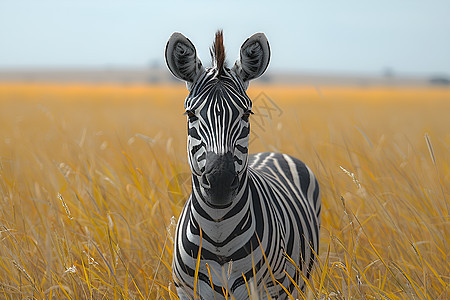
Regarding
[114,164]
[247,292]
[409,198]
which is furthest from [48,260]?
[114,164]

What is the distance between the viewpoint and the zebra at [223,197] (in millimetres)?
2057

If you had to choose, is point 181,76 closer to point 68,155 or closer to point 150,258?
point 150,258

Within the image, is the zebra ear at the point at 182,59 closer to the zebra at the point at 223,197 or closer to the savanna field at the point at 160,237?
the zebra at the point at 223,197

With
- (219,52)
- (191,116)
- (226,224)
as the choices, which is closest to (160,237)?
(226,224)

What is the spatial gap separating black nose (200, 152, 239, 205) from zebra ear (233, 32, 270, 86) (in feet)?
1.80

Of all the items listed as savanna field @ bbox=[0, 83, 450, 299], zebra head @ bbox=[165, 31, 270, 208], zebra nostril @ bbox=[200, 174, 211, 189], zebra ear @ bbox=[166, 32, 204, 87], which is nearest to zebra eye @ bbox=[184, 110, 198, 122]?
zebra head @ bbox=[165, 31, 270, 208]

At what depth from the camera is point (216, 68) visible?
2256mm

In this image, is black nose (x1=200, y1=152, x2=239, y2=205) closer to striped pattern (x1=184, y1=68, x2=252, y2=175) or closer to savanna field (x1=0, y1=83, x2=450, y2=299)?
striped pattern (x1=184, y1=68, x2=252, y2=175)

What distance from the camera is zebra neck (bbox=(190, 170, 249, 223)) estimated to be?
7.20 ft

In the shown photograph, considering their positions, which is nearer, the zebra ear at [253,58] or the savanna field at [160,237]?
the zebra ear at [253,58]

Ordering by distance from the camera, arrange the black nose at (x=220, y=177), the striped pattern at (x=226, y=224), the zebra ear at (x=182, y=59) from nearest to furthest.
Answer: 1. the black nose at (x=220, y=177)
2. the striped pattern at (x=226, y=224)
3. the zebra ear at (x=182, y=59)

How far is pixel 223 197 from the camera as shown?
2008 mm

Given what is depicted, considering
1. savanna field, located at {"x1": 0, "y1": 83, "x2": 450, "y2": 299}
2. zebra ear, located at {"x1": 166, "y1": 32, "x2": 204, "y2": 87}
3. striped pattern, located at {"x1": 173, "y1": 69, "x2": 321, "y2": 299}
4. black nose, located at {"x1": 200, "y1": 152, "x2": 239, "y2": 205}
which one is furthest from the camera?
savanna field, located at {"x1": 0, "y1": 83, "x2": 450, "y2": 299}

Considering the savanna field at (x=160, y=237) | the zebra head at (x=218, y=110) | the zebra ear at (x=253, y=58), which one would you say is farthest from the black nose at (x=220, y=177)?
the zebra ear at (x=253, y=58)
